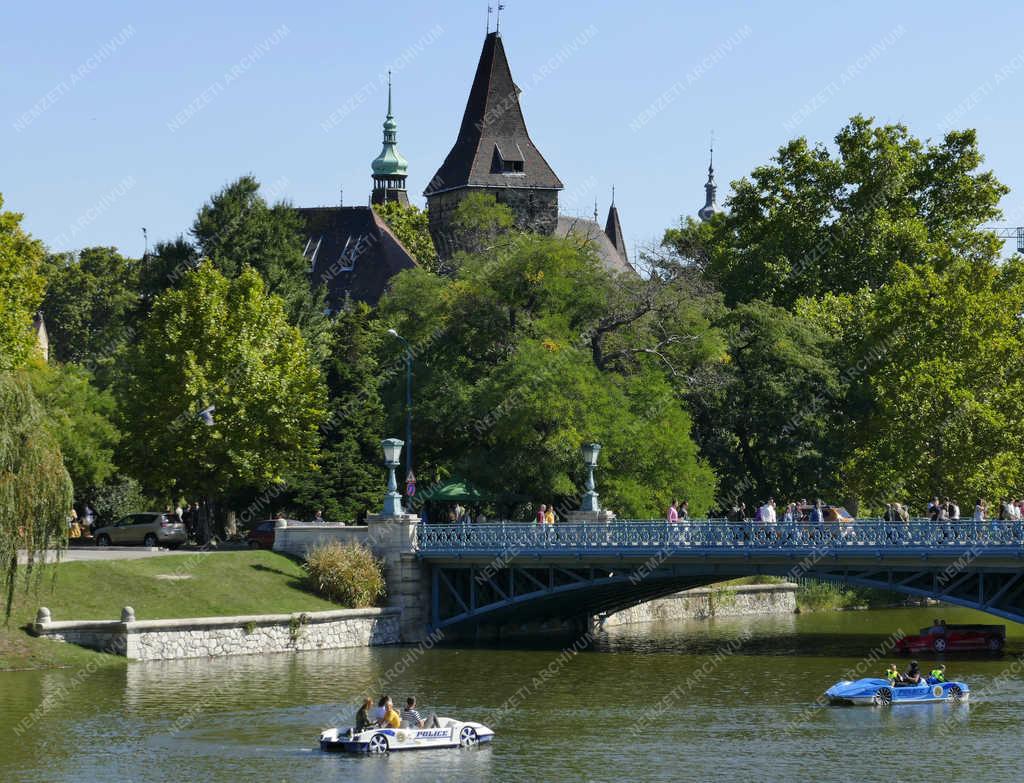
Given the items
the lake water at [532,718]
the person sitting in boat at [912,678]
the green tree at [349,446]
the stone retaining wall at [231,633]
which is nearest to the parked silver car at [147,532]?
the green tree at [349,446]

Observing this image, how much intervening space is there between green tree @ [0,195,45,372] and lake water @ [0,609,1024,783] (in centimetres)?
1998

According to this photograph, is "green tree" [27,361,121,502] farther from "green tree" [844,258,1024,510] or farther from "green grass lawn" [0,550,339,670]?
"green tree" [844,258,1024,510]

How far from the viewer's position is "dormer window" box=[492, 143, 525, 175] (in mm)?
98375

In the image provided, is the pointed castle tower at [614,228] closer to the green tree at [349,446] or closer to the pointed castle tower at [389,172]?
the pointed castle tower at [389,172]

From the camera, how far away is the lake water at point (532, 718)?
31.2 meters

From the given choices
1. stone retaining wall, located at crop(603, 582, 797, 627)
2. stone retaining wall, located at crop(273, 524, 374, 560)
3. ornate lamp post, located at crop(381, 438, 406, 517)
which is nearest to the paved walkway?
stone retaining wall, located at crop(273, 524, 374, 560)

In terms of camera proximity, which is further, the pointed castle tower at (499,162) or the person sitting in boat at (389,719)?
the pointed castle tower at (499,162)

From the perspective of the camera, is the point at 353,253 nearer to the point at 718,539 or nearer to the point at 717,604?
the point at 717,604

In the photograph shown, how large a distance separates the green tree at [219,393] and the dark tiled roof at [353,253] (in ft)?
108

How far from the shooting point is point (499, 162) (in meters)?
98.6

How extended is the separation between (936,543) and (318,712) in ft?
56.2

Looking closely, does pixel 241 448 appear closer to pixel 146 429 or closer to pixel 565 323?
pixel 146 429

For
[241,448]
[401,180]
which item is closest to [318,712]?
[241,448]

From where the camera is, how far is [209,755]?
32.3 metres
